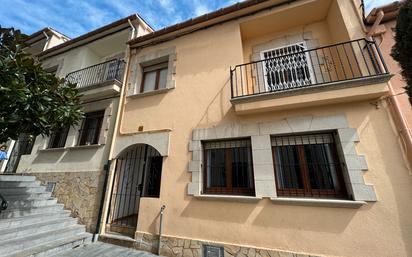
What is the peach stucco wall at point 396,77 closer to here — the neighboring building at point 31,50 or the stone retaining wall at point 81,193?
the stone retaining wall at point 81,193

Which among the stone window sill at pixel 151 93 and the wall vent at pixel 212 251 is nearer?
the wall vent at pixel 212 251

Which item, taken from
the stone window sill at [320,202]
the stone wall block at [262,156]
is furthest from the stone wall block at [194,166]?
the stone window sill at [320,202]

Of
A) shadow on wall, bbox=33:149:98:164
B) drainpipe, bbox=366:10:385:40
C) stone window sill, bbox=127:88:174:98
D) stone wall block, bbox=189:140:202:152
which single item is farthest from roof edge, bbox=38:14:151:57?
drainpipe, bbox=366:10:385:40

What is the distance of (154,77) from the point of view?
6.84m

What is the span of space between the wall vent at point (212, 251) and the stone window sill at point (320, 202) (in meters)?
1.64

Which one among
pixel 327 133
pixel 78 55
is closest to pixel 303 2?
pixel 327 133

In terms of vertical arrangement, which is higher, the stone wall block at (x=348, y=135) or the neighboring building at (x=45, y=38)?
the neighboring building at (x=45, y=38)

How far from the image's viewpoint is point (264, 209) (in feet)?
12.7

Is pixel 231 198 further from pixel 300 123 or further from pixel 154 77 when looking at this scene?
pixel 154 77

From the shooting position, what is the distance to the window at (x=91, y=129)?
660 centimetres

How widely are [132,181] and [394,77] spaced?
27.0ft

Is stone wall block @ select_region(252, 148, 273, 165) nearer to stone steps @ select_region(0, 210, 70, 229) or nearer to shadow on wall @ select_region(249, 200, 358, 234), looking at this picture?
shadow on wall @ select_region(249, 200, 358, 234)

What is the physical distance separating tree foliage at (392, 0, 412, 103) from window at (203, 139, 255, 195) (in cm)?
306

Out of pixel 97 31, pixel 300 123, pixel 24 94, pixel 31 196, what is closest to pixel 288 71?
pixel 300 123
